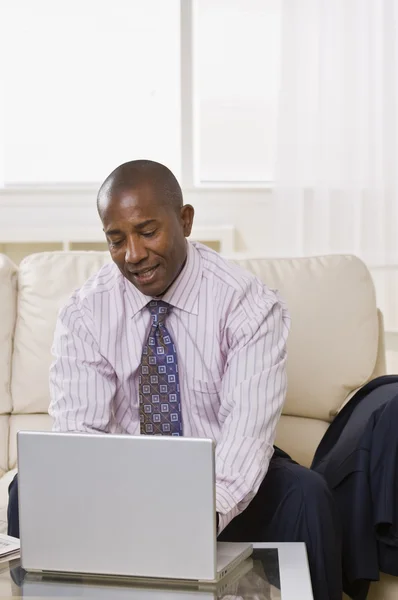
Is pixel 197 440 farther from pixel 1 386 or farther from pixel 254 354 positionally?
pixel 1 386

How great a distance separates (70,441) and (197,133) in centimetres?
264

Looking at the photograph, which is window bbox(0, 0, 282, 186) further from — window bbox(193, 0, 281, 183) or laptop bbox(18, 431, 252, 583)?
laptop bbox(18, 431, 252, 583)

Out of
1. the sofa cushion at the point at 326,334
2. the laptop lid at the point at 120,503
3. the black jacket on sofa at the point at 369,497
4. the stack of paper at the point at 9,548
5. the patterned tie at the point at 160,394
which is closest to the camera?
the laptop lid at the point at 120,503

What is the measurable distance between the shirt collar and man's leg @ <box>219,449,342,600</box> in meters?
0.36

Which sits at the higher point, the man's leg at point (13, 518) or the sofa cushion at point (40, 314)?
the sofa cushion at point (40, 314)

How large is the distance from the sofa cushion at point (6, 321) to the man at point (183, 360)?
0.45m

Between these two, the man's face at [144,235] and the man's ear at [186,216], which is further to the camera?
the man's ear at [186,216]

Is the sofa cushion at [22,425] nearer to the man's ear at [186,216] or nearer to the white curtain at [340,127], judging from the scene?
the man's ear at [186,216]

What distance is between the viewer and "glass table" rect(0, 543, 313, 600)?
3.67 feet

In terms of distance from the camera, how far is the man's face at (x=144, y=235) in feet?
5.18

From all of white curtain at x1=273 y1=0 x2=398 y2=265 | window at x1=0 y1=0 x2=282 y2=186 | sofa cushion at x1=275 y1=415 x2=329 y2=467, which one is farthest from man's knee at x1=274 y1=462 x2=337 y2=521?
window at x1=0 y1=0 x2=282 y2=186

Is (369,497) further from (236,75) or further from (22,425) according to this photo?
(236,75)

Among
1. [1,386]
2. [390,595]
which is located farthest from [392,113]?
[390,595]

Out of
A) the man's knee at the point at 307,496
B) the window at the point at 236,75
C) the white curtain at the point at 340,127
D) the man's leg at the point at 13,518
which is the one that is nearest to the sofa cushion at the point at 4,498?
the man's leg at the point at 13,518
